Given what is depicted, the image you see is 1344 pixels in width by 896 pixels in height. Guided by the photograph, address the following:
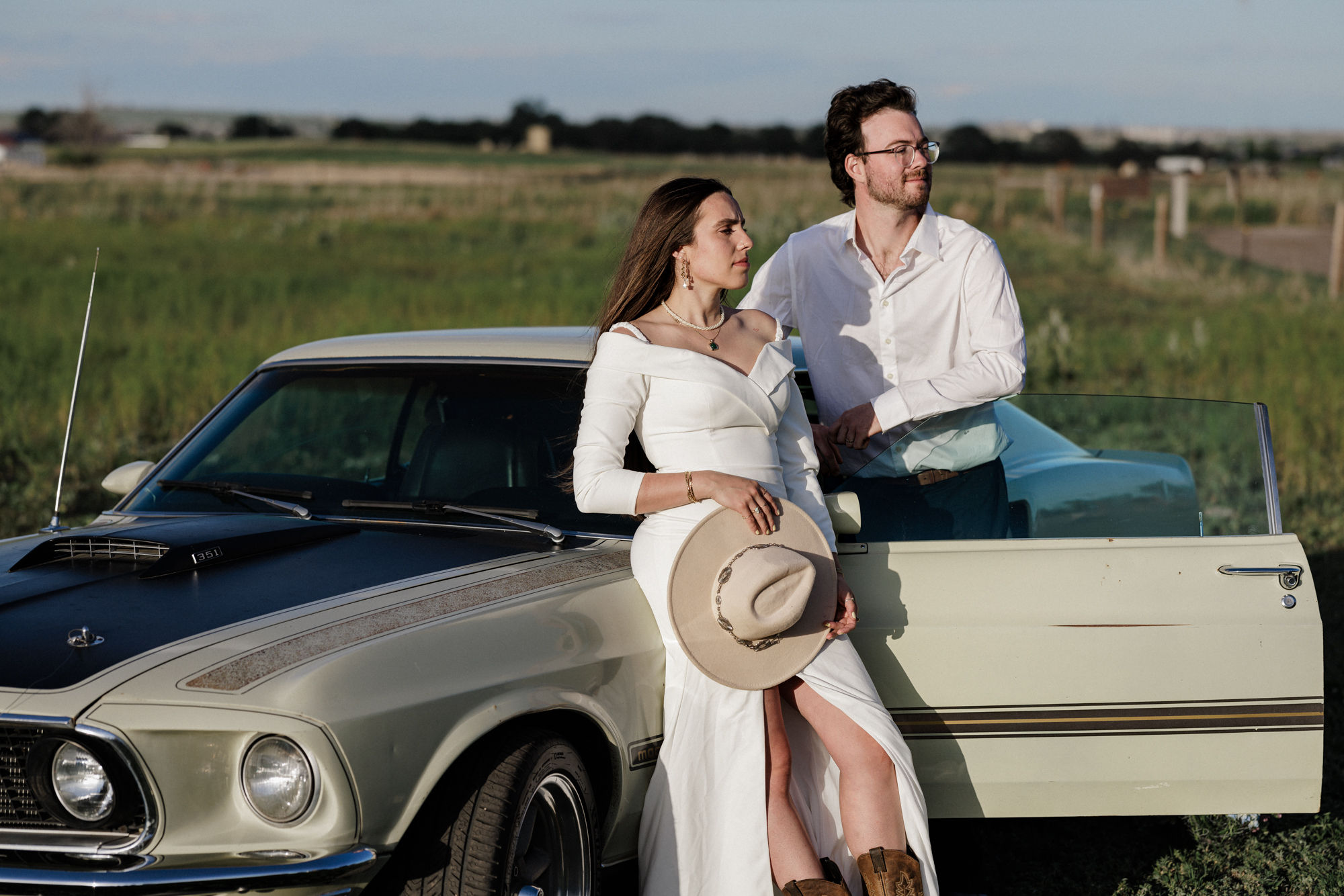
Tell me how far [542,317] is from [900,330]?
36.1 feet

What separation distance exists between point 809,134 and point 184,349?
91.6 metres

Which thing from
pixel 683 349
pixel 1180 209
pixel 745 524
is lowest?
pixel 745 524

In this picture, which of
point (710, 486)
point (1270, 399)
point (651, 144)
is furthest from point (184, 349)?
point (651, 144)

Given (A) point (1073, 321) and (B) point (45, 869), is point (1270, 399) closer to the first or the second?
(A) point (1073, 321)

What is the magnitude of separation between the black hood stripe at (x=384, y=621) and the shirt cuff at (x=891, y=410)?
2.88 ft

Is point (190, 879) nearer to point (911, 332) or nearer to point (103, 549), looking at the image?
point (103, 549)

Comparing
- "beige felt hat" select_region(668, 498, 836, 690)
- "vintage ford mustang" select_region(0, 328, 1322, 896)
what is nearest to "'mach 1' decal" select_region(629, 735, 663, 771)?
"vintage ford mustang" select_region(0, 328, 1322, 896)

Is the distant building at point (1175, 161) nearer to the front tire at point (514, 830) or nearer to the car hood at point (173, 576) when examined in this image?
the car hood at point (173, 576)

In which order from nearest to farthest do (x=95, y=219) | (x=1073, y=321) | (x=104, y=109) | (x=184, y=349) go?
(x=184, y=349) < (x=1073, y=321) < (x=95, y=219) < (x=104, y=109)

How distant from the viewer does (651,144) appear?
10169 cm

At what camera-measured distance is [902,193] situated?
402cm

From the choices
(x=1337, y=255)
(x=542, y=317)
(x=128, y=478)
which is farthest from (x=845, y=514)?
(x=1337, y=255)

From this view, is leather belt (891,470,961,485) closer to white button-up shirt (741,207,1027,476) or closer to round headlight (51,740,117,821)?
white button-up shirt (741,207,1027,476)

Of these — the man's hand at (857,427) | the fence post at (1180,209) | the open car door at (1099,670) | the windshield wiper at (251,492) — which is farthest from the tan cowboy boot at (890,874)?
the fence post at (1180,209)
